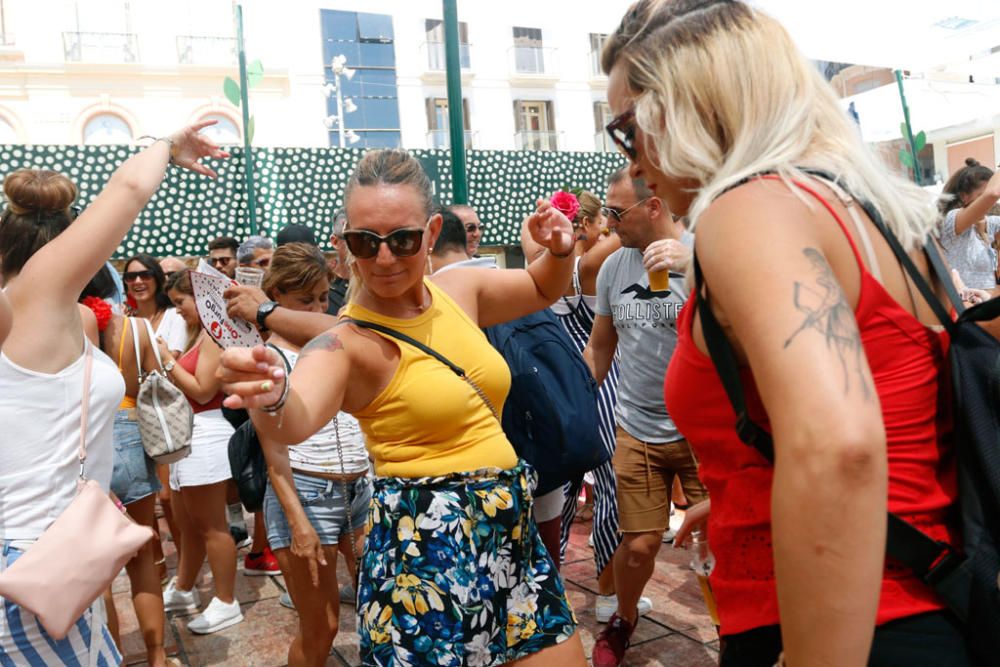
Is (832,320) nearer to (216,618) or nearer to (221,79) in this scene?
(216,618)

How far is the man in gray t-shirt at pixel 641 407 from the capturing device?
372cm

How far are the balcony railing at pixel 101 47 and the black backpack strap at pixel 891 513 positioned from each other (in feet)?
94.5

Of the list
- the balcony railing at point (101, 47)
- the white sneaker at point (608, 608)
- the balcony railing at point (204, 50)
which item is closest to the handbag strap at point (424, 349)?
the white sneaker at point (608, 608)

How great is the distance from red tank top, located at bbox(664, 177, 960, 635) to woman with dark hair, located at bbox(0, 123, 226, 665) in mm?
1696

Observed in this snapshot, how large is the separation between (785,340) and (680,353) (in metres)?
0.34

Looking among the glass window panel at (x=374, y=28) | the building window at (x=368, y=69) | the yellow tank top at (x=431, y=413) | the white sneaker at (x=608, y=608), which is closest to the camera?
the yellow tank top at (x=431, y=413)

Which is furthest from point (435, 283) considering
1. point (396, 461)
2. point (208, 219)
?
point (208, 219)

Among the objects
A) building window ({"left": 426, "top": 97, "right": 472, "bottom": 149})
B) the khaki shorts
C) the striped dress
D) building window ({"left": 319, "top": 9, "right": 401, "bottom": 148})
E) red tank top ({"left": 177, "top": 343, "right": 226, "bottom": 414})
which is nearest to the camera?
the khaki shorts

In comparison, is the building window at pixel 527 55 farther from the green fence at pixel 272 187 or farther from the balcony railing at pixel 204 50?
the green fence at pixel 272 187

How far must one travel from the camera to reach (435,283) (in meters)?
2.65

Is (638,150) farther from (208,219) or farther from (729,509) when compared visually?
(208,219)

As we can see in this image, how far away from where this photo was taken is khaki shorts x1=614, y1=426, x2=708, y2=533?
3.76 metres

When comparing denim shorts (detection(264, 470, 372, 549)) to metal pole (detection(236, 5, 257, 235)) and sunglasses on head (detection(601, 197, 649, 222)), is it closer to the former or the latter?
sunglasses on head (detection(601, 197, 649, 222))

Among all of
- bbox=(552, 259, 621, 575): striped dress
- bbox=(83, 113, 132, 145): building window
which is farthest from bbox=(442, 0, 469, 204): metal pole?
bbox=(83, 113, 132, 145): building window
